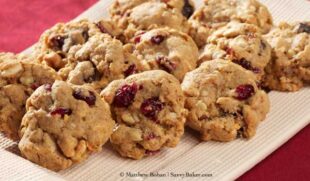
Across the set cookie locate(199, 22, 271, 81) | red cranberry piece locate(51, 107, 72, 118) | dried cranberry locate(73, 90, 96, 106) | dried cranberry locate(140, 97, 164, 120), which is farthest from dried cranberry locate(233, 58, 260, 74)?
red cranberry piece locate(51, 107, 72, 118)

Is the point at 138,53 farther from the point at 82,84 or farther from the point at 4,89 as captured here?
the point at 4,89

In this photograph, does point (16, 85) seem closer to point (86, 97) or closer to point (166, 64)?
point (86, 97)

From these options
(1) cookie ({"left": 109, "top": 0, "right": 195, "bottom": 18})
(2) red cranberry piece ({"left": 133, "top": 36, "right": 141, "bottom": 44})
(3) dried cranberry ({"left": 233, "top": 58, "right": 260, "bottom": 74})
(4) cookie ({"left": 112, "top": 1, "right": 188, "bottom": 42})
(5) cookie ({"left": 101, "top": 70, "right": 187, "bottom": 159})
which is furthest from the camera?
(1) cookie ({"left": 109, "top": 0, "right": 195, "bottom": 18})

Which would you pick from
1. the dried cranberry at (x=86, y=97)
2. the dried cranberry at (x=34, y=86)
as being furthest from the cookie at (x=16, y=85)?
the dried cranberry at (x=86, y=97)

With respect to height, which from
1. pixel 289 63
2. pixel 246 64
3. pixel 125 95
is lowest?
pixel 289 63

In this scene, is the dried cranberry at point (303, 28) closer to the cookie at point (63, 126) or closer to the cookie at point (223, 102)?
the cookie at point (223, 102)

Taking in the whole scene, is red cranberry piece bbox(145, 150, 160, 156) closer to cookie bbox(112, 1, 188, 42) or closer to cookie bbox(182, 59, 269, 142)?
cookie bbox(182, 59, 269, 142)

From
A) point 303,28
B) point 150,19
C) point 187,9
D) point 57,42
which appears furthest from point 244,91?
point 57,42
